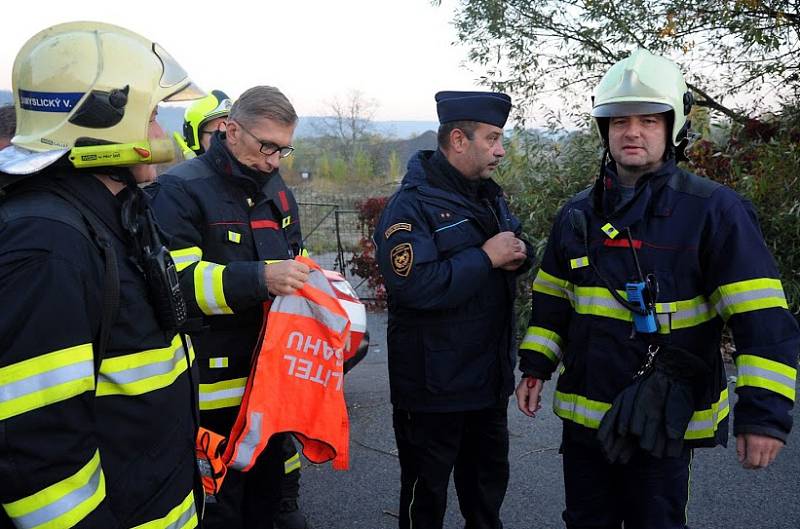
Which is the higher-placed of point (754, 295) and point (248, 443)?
point (754, 295)

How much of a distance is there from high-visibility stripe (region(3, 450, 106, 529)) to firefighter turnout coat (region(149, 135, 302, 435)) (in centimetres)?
110

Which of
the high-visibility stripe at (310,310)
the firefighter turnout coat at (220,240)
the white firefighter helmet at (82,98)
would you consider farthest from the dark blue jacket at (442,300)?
the white firefighter helmet at (82,98)

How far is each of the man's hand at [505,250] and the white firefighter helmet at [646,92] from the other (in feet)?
2.08

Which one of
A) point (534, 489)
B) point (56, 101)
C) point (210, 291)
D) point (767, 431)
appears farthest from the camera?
point (534, 489)

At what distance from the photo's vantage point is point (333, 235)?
41.9ft

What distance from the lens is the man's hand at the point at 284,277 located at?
8.07 feet

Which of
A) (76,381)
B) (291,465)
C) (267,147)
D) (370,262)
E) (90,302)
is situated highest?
(267,147)

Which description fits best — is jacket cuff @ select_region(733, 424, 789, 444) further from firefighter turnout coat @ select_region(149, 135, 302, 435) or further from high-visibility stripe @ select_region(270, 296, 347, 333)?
firefighter turnout coat @ select_region(149, 135, 302, 435)

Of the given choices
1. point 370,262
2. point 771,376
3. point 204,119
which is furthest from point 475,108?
point 370,262

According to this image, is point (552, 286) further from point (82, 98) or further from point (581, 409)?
point (82, 98)

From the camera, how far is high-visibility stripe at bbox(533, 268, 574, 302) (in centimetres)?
275

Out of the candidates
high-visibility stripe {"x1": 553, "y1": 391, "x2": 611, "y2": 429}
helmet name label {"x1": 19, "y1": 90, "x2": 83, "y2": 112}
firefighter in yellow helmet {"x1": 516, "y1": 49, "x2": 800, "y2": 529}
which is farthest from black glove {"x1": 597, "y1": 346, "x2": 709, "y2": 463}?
helmet name label {"x1": 19, "y1": 90, "x2": 83, "y2": 112}

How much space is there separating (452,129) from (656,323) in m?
1.22

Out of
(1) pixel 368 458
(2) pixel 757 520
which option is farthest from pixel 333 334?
(2) pixel 757 520
